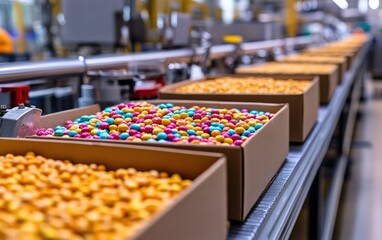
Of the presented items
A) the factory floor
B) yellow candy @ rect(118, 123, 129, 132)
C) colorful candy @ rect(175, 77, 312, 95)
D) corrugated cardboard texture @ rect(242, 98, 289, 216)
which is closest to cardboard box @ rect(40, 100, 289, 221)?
corrugated cardboard texture @ rect(242, 98, 289, 216)

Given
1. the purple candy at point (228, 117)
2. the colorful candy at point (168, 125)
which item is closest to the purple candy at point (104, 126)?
the colorful candy at point (168, 125)

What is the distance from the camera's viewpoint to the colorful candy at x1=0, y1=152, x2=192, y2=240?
22.9 inches

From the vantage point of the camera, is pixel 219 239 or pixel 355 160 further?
pixel 355 160

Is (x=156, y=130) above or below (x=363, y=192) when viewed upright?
above

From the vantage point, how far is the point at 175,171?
85cm

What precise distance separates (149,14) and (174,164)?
6630mm

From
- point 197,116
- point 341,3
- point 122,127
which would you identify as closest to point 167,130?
point 122,127

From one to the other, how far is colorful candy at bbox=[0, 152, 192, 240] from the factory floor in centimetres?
247

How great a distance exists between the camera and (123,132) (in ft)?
3.85

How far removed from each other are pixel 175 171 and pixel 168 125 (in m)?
0.39

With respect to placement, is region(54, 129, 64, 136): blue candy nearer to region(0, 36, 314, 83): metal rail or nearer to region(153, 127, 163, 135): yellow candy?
region(153, 127, 163, 135): yellow candy

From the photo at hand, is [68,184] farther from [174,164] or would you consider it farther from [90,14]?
[90,14]

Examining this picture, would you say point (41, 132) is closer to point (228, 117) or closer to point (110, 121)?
point (110, 121)

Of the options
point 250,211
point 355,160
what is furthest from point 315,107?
point 355,160
